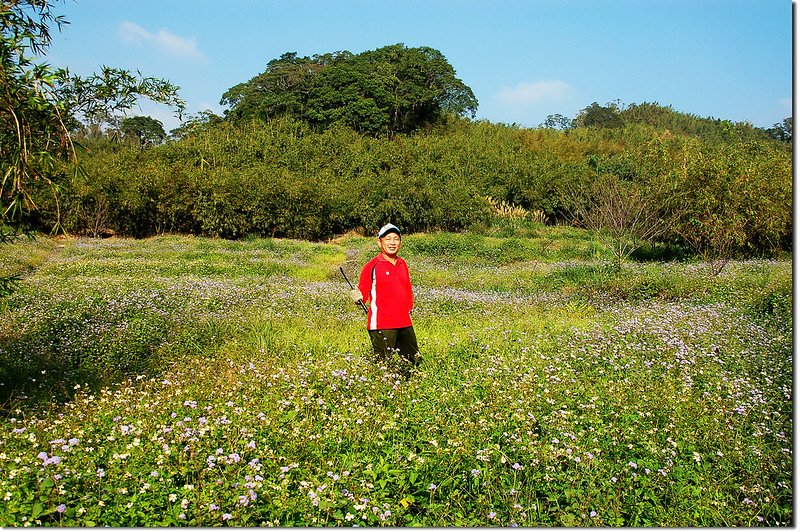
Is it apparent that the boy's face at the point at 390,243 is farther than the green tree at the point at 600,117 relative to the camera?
No

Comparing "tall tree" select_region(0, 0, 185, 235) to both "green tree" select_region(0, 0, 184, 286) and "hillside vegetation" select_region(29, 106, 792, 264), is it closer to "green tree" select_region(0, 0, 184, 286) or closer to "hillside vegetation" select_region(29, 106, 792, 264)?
"green tree" select_region(0, 0, 184, 286)

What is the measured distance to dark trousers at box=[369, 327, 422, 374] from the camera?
22.6ft

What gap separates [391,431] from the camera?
4914mm

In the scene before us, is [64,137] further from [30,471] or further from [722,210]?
[722,210]

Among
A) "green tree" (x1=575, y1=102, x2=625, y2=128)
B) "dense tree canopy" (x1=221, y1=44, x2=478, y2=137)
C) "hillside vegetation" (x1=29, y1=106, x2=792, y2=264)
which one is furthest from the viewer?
"green tree" (x1=575, y1=102, x2=625, y2=128)

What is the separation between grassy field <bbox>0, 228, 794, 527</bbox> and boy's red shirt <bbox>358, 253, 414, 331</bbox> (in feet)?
1.89

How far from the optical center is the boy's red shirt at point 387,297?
22.7 feet

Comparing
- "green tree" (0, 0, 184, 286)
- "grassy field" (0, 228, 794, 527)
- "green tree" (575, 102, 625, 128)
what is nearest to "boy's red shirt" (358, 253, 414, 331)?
"grassy field" (0, 228, 794, 527)

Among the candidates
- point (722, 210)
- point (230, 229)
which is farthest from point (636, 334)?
point (230, 229)

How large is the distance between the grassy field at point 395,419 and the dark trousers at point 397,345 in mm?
309

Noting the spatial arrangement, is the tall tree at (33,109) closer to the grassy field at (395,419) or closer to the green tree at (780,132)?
the grassy field at (395,419)

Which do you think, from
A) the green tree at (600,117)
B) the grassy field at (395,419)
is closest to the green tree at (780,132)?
the green tree at (600,117)

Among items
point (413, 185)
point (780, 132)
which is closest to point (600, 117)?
point (780, 132)

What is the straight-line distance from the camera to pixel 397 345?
7125 millimetres
